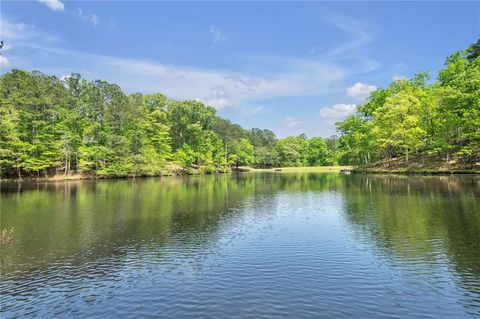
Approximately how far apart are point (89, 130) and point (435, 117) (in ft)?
272

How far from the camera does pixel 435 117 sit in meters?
79.9

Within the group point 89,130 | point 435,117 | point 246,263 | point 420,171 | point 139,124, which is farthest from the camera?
point 139,124

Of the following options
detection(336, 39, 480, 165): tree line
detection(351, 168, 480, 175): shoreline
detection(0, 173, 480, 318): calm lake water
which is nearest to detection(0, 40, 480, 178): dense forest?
detection(336, 39, 480, 165): tree line

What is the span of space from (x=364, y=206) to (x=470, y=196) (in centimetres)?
1199

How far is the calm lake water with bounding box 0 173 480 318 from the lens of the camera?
43.4 feet

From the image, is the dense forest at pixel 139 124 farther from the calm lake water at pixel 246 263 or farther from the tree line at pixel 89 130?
the calm lake water at pixel 246 263

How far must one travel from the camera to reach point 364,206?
36.5m

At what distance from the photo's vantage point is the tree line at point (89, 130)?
276 ft

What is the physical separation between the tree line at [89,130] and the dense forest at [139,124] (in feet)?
0.88

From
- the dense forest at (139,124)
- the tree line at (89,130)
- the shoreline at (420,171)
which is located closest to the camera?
the shoreline at (420,171)

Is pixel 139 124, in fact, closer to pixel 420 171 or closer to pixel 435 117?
pixel 420 171

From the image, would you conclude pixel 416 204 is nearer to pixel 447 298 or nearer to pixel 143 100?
pixel 447 298

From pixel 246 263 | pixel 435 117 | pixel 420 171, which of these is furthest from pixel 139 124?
pixel 246 263

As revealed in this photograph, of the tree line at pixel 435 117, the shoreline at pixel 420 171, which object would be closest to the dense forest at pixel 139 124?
the tree line at pixel 435 117
